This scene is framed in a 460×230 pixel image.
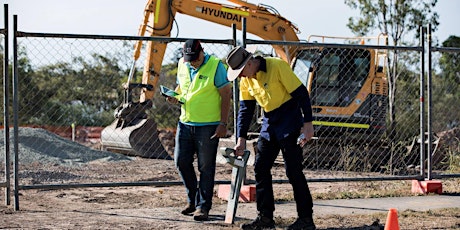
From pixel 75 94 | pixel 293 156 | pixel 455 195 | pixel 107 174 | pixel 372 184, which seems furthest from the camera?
pixel 75 94

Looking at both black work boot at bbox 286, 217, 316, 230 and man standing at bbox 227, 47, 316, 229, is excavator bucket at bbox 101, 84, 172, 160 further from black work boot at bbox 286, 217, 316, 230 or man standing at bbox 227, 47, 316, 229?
black work boot at bbox 286, 217, 316, 230

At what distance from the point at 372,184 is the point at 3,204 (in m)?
5.46

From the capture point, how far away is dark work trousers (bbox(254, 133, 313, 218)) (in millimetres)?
6793

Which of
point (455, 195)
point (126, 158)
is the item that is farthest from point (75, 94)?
point (455, 195)

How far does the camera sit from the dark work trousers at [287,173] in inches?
267

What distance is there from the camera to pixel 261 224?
7.00 m

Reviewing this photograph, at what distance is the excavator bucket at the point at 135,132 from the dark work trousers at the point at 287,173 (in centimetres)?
901

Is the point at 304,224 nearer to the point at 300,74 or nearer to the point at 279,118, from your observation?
the point at 279,118

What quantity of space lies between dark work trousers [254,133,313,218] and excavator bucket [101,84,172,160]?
29.6ft

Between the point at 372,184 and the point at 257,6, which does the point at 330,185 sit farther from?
the point at 257,6

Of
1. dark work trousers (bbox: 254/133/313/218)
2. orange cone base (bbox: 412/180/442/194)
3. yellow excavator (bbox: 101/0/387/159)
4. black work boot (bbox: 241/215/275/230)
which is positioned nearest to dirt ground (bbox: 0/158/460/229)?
black work boot (bbox: 241/215/275/230)

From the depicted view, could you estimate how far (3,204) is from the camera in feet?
28.6

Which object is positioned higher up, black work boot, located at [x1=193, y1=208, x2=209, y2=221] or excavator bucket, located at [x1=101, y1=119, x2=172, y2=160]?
excavator bucket, located at [x1=101, y1=119, x2=172, y2=160]

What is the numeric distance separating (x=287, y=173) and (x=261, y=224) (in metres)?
0.57
